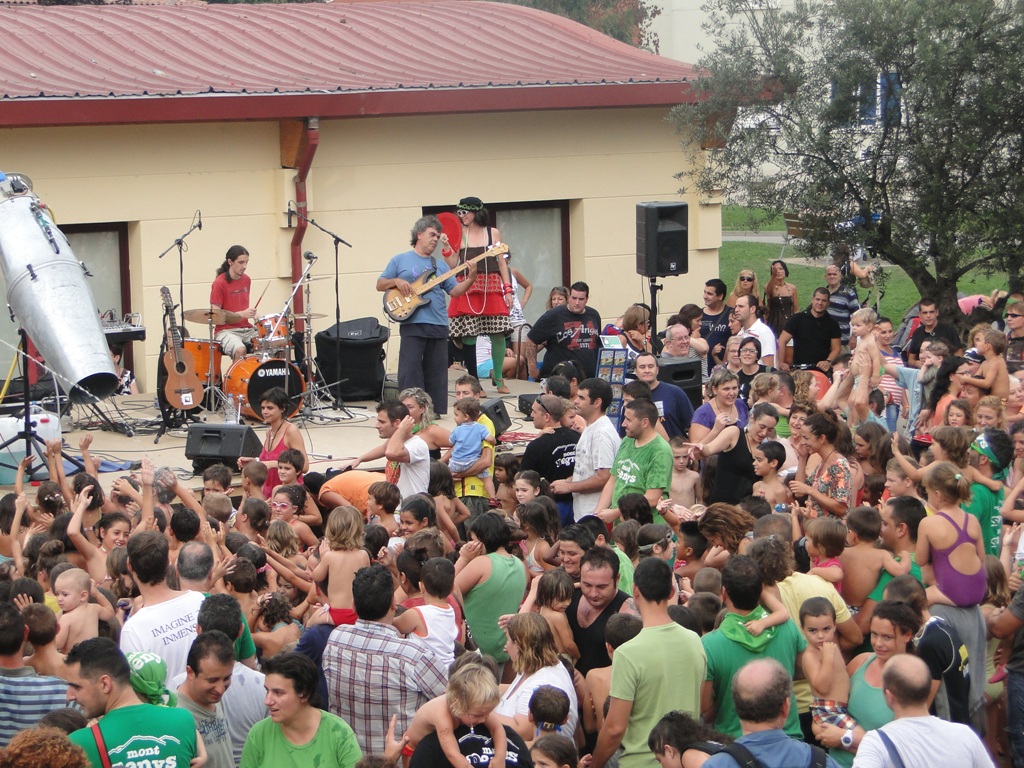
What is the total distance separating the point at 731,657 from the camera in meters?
5.80

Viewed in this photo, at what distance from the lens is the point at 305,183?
50.8 ft

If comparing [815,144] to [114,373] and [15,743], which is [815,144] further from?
[15,743]

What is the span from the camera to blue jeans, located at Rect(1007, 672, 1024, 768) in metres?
6.43

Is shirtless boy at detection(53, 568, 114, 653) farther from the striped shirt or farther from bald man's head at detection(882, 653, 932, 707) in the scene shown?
bald man's head at detection(882, 653, 932, 707)

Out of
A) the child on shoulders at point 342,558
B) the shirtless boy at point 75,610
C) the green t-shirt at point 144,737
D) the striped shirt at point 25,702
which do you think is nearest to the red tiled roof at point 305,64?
the child on shoulders at point 342,558

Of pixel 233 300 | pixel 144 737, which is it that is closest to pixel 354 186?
pixel 233 300

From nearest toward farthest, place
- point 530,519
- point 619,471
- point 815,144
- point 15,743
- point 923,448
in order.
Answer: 1. point 15,743
2. point 530,519
3. point 619,471
4. point 923,448
5. point 815,144

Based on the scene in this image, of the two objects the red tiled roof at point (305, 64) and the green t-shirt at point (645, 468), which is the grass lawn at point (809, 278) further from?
the green t-shirt at point (645, 468)

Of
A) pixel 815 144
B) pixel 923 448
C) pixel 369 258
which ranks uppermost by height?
pixel 815 144

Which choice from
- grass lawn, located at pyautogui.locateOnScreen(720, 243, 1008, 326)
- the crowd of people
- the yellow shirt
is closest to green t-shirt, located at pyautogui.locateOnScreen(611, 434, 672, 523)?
the crowd of people

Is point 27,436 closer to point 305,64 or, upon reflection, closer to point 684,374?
point 684,374

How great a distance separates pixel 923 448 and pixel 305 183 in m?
7.71

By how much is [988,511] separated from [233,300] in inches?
319

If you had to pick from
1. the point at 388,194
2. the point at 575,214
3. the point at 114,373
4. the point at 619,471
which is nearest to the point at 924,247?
the point at 575,214
